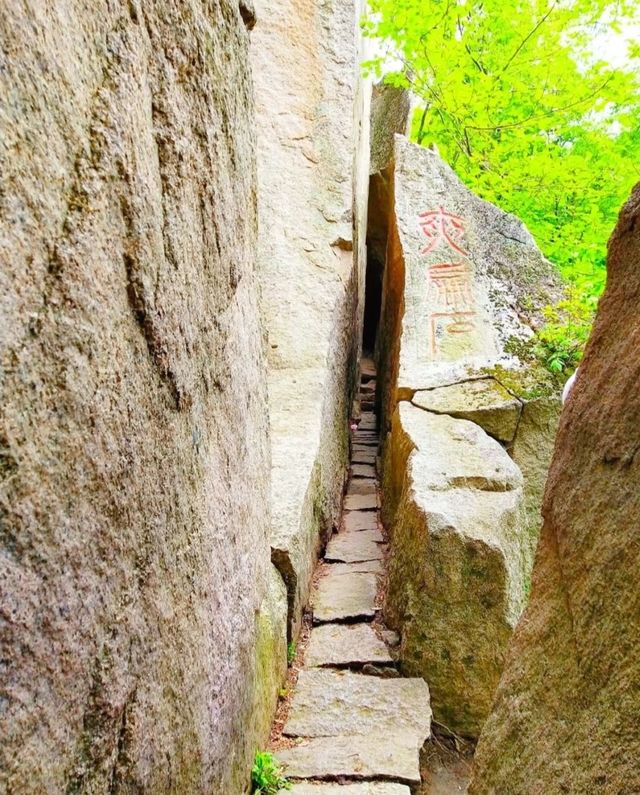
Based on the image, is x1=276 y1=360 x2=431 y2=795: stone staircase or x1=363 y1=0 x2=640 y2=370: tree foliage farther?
x1=363 y1=0 x2=640 y2=370: tree foliage

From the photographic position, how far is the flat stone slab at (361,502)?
239 inches

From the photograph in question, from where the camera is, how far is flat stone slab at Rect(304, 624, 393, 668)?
3.54 meters

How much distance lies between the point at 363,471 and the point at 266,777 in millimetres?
4726

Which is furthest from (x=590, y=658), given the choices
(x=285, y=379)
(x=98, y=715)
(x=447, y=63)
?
(x=447, y=63)

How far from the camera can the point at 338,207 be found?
6.61m

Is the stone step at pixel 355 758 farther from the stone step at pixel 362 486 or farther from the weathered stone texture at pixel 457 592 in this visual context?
the stone step at pixel 362 486

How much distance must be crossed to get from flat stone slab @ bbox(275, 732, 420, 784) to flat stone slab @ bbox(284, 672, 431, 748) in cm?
6

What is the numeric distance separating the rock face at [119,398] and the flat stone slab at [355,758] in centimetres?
57

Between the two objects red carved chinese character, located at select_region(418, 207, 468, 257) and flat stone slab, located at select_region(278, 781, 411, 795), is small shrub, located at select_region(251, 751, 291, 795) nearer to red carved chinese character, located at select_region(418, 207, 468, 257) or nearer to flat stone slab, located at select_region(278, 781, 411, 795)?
flat stone slab, located at select_region(278, 781, 411, 795)

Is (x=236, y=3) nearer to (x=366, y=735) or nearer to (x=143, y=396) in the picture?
(x=143, y=396)

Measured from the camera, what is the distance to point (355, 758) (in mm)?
2725

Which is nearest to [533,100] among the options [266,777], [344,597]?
[344,597]

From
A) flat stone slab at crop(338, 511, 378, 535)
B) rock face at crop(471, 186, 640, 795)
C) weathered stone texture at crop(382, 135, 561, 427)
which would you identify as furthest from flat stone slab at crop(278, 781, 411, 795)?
weathered stone texture at crop(382, 135, 561, 427)

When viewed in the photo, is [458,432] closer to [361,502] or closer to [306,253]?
[361,502]
